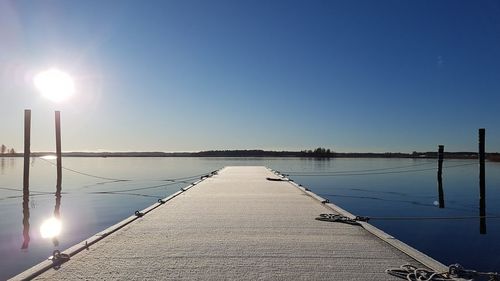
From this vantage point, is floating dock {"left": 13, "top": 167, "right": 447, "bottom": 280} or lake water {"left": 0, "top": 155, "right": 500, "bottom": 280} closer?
floating dock {"left": 13, "top": 167, "right": 447, "bottom": 280}

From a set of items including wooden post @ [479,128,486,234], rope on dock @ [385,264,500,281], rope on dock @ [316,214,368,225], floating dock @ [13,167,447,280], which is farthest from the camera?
wooden post @ [479,128,486,234]

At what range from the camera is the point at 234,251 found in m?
5.70

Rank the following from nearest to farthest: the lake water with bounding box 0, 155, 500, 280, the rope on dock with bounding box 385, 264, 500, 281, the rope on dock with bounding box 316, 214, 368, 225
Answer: the rope on dock with bounding box 385, 264, 500, 281
the rope on dock with bounding box 316, 214, 368, 225
the lake water with bounding box 0, 155, 500, 280

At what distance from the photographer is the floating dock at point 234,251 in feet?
15.4

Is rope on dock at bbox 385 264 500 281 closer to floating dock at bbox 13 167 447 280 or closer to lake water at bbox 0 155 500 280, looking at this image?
floating dock at bbox 13 167 447 280

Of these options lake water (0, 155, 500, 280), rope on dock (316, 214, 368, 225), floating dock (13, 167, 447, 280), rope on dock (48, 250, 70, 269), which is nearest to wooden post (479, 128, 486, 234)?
lake water (0, 155, 500, 280)

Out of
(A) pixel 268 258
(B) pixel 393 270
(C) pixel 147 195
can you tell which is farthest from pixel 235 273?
(C) pixel 147 195

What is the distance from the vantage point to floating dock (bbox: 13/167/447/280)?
4695 millimetres

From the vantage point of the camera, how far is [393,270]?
479cm

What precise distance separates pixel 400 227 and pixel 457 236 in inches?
56.8

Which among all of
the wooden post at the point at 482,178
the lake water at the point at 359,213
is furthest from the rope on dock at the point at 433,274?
the wooden post at the point at 482,178

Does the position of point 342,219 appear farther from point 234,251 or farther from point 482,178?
point 482,178

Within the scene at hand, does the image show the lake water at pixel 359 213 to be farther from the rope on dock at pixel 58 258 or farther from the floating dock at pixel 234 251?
the rope on dock at pixel 58 258

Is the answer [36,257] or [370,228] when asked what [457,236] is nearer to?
[370,228]
